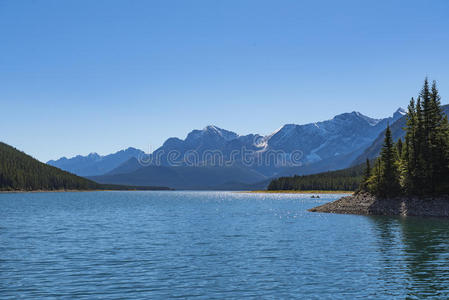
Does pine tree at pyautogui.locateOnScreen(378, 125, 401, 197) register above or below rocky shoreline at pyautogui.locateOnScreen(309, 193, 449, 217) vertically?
above

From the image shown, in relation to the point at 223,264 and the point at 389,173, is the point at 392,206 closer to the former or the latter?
the point at 389,173

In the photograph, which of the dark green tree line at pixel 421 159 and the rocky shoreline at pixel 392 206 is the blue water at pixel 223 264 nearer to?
the rocky shoreline at pixel 392 206

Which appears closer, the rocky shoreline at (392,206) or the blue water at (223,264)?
the blue water at (223,264)

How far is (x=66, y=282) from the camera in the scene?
97.5 feet

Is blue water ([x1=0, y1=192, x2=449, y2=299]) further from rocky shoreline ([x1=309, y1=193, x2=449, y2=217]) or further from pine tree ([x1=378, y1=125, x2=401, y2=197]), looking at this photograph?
pine tree ([x1=378, y1=125, x2=401, y2=197])

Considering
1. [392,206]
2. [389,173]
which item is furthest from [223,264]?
[389,173]

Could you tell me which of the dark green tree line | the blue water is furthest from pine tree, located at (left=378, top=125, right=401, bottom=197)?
the blue water

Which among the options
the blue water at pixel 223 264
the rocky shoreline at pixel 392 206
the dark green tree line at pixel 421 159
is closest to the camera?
the blue water at pixel 223 264

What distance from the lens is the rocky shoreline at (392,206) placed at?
300 ft

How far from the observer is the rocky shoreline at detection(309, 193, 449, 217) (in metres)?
91.4

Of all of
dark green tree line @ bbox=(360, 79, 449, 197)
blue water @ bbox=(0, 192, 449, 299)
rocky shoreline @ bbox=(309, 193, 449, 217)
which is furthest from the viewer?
dark green tree line @ bbox=(360, 79, 449, 197)

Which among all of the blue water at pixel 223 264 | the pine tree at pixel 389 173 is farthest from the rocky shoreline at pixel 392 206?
the blue water at pixel 223 264

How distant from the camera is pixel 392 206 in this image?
3853 inches

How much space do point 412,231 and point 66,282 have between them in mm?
53176
